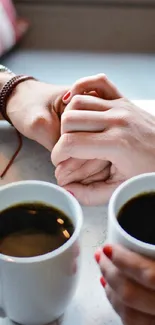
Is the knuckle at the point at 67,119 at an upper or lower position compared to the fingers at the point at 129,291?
upper

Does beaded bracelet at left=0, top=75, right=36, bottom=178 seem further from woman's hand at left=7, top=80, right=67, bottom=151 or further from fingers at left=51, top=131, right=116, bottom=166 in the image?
fingers at left=51, top=131, right=116, bottom=166

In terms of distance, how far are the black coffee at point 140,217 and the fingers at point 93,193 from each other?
14 centimetres

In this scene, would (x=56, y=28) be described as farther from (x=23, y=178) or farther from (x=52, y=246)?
(x=52, y=246)

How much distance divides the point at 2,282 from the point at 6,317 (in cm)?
6

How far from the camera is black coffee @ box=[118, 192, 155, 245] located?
15.9 inches

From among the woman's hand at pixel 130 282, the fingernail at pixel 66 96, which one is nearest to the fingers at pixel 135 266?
the woman's hand at pixel 130 282

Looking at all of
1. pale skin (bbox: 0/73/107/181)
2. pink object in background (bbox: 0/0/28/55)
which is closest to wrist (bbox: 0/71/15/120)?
pale skin (bbox: 0/73/107/181)

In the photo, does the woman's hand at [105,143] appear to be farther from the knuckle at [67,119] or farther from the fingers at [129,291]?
the fingers at [129,291]

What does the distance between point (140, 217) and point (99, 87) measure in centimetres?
23

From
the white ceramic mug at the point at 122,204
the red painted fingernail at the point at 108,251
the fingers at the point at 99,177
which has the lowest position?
the fingers at the point at 99,177

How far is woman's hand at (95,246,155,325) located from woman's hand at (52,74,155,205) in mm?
158

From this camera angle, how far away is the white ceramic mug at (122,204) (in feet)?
1.25

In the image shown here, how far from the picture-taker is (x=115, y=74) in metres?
1.12

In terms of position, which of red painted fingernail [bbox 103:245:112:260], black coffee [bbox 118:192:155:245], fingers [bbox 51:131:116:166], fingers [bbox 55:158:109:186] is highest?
black coffee [bbox 118:192:155:245]
